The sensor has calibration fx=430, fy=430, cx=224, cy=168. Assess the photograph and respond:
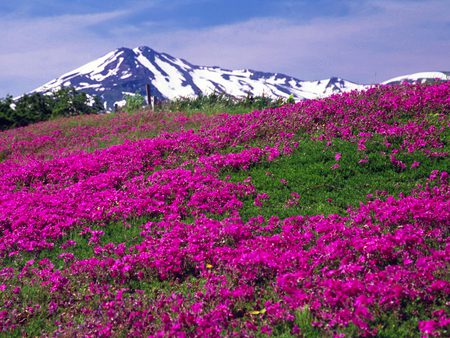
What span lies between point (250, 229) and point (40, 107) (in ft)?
133

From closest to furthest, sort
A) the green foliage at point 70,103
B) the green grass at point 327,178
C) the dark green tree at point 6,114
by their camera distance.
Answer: the green grass at point 327,178 < the dark green tree at point 6,114 < the green foliage at point 70,103

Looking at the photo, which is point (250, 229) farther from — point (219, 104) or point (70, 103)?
point (70, 103)

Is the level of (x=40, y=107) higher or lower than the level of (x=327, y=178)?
higher

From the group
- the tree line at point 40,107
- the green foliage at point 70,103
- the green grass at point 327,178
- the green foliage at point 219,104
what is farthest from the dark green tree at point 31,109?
the green grass at point 327,178

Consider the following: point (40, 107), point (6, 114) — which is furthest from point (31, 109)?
point (6, 114)

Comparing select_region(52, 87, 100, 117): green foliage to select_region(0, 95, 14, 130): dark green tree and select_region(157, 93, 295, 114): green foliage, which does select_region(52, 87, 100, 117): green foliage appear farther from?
select_region(157, 93, 295, 114): green foliage

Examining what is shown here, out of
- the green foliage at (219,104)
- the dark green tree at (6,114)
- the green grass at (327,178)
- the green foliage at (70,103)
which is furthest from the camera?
the green foliage at (70,103)

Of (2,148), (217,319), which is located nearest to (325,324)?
(217,319)

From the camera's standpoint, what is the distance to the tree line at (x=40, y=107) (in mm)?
41781

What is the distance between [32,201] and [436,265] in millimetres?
11245

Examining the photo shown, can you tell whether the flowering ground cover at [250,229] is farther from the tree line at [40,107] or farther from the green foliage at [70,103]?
the green foliage at [70,103]

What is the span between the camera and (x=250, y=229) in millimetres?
9688

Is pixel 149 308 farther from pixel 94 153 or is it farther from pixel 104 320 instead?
pixel 94 153

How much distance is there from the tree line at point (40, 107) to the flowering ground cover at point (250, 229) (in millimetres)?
27368
